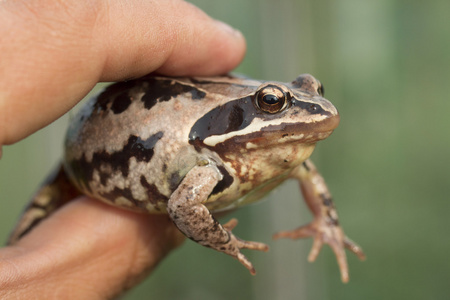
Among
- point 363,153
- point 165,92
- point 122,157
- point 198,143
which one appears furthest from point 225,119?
point 363,153

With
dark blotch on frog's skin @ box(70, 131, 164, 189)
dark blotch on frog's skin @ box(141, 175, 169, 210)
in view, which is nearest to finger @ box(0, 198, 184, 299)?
dark blotch on frog's skin @ box(70, 131, 164, 189)

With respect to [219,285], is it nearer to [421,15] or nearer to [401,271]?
[401,271]

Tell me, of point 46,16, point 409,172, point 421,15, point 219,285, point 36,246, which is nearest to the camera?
point 46,16

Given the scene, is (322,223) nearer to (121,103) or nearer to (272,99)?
(272,99)

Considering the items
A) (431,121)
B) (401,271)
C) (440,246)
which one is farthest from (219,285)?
(431,121)

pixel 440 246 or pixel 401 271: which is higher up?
pixel 440 246

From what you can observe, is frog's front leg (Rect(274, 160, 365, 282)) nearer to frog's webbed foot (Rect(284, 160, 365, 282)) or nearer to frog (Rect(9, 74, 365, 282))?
frog's webbed foot (Rect(284, 160, 365, 282))
